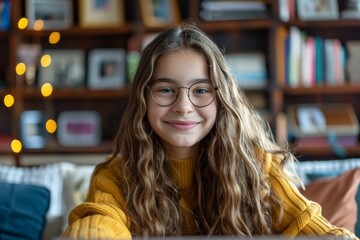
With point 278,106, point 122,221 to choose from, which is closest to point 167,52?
point 122,221

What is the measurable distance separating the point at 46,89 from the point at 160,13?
77 cm

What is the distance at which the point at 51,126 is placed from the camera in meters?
3.74

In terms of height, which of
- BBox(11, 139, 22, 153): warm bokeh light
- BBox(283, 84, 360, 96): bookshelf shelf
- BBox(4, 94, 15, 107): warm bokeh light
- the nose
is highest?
the nose

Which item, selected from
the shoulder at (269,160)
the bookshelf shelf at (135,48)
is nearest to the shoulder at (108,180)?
the shoulder at (269,160)

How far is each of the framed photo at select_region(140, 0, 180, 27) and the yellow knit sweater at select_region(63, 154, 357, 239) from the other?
6.22ft

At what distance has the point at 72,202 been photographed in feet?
7.40

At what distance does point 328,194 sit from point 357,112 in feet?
5.79

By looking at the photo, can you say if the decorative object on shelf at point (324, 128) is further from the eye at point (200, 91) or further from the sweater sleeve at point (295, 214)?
the eye at point (200, 91)

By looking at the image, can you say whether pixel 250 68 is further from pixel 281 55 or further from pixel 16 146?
pixel 16 146

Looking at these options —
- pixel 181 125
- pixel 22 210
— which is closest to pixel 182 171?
pixel 181 125

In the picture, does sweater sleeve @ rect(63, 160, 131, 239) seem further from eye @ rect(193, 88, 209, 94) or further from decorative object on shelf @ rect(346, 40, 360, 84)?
decorative object on shelf @ rect(346, 40, 360, 84)

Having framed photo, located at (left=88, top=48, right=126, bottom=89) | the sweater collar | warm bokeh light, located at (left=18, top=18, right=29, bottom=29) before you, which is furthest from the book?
the sweater collar

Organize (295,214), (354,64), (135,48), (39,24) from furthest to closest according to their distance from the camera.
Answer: (39,24) → (135,48) → (354,64) → (295,214)

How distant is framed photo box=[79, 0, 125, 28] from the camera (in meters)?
3.59
